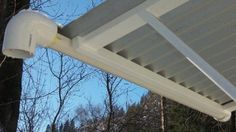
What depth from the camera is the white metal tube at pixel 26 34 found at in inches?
102

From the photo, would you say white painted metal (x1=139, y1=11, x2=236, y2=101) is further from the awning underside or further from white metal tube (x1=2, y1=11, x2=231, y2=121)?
white metal tube (x1=2, y1=11, x2=231, y2=121)

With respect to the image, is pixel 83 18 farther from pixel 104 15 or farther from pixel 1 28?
pixel 1 28

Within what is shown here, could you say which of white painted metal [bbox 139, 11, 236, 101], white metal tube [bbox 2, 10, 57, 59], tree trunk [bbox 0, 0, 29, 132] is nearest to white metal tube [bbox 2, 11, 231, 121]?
white metal tube [bbox 2, 10, 57, 59]

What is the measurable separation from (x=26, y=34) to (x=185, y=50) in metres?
1.20

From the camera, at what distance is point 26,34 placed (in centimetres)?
262

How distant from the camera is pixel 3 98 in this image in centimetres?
628

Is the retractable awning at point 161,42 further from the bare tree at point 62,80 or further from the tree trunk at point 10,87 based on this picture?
the bare tree at point 62,80

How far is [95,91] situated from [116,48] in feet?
32.5

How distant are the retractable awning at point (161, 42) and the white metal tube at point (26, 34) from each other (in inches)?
5.9

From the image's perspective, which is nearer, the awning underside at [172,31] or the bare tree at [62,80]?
the awning underside at [172,31]

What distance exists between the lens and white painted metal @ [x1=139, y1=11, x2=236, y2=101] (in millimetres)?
2965

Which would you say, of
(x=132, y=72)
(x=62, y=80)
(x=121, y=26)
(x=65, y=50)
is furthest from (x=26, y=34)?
(x=62, y=80)

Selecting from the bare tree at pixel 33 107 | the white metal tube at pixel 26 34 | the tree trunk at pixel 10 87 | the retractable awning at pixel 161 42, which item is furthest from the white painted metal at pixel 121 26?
the bare tree at pixel 33 107

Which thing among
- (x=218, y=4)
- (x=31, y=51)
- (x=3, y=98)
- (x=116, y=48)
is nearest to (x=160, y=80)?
(x=116, y=48)
